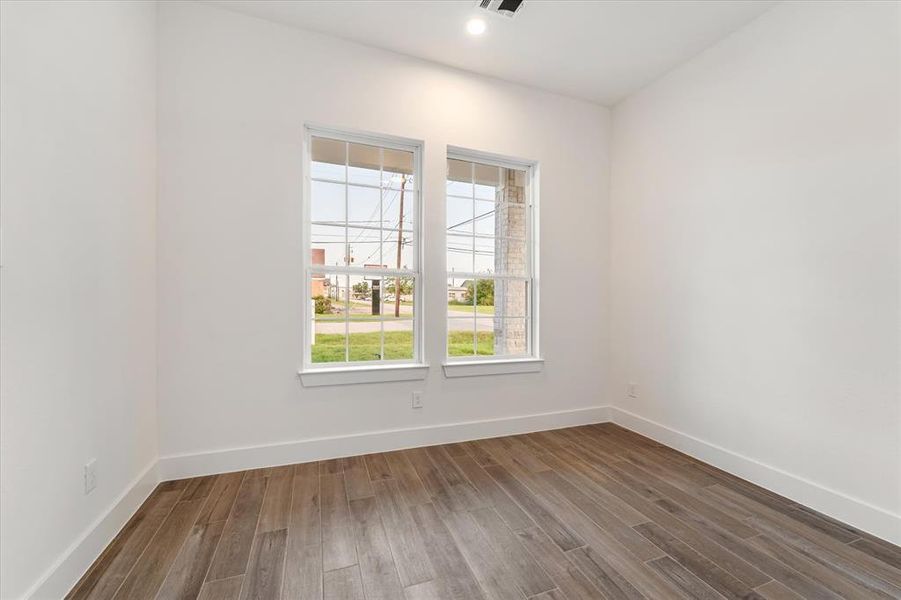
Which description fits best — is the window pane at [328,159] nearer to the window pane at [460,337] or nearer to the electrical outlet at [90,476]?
the window pane at [460,337]

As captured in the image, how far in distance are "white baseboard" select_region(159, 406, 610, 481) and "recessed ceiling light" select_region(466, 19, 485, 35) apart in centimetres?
288

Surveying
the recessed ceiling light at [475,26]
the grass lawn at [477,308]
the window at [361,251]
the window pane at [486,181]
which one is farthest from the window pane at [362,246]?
the recessed ceiling light at [475,26]

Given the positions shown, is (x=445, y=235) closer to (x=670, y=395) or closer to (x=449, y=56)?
(x=449, y=56)

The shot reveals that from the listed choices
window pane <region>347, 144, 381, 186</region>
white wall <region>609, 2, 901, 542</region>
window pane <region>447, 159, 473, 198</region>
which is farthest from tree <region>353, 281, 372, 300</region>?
white wall <region>609, 2, 901, 542</region>

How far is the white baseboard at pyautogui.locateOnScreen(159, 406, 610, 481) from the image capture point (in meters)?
2.33

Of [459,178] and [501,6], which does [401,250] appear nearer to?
[459,178]

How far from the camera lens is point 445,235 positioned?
2.96 metres

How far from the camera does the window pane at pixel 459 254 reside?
3070 mm

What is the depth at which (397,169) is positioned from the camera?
2.96 metres

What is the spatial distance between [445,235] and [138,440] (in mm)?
2307

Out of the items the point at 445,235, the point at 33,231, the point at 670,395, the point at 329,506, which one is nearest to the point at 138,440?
the point at 329,506

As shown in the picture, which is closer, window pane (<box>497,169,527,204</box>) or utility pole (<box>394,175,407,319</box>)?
utility pole (<box>394,175,407,319</box>)

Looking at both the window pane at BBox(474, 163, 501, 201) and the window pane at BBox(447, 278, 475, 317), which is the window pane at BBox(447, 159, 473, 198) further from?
the window pane at BBox(447, 278, 475, 317)

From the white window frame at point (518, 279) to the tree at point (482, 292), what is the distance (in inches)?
2.2
